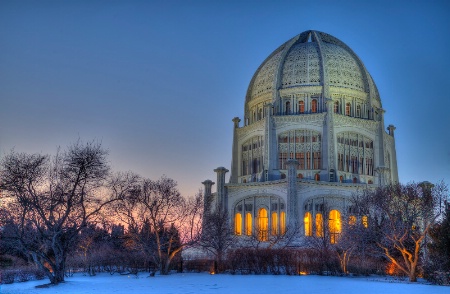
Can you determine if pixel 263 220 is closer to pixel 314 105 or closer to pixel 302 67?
pixel 314 105

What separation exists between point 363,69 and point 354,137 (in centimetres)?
1311

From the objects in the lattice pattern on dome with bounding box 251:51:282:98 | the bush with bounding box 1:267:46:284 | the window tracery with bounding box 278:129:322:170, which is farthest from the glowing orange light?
the lattice pattern on dome with bounding box 251:51:282:98

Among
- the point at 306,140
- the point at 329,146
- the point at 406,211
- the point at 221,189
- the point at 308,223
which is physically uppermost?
the point at 306,140

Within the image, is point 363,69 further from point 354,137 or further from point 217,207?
point 217,207

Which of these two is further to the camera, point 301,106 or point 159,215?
point 301,106

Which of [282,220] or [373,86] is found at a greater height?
[373,86]

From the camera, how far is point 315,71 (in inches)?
3654

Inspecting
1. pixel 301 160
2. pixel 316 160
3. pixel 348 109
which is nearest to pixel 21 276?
pixel 301 160

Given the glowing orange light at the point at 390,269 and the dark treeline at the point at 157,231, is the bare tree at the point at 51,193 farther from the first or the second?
the glowing orange light at the point at 390,269

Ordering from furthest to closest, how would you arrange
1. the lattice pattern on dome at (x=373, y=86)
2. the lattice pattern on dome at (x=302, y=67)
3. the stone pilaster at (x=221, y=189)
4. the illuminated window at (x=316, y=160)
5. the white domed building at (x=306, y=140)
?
the lattice pattern on dome at (x=373, y=86)
the lattice pattern on dome at (x=302, y=67)
the illuminated window at (x=316, y=160)
the stone pilaster at (x=221, y=189)
the white domed building at (x=306, y=140)

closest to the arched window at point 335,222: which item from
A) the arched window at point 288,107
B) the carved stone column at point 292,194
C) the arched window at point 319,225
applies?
the arched window at point 319,225

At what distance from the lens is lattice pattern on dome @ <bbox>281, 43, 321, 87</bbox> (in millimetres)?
92750

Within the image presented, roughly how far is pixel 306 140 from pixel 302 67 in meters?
12.7

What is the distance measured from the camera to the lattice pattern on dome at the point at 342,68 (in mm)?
92938
